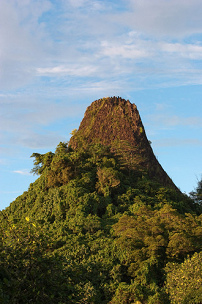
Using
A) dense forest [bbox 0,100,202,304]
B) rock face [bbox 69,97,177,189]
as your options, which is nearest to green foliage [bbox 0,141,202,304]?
dense forest [bbox 0,100,202,304]

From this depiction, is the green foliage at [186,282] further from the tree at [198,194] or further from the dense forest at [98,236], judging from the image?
the tree at [198,194]

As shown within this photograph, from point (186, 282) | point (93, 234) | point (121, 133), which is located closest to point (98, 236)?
point (93, 234)

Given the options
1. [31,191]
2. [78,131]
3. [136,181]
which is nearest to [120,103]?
[78,131]

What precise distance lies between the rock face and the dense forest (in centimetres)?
42

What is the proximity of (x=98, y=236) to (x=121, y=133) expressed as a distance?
18.7m

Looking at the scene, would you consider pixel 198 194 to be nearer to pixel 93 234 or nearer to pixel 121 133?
pixel 121 133

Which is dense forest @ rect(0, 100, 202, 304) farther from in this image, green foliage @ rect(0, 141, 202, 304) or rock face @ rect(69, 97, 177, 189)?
rock face @ rect(69, 97, 177, 189)

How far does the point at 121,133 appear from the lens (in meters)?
46.1

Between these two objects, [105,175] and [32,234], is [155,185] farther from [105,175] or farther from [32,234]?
[32,234]

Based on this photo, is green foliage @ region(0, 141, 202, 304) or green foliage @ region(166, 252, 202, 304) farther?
green foliage @ region(166, 252, 202, 304)

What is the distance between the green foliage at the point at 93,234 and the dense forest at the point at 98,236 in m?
0.05

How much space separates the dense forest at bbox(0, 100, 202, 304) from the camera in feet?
40.7

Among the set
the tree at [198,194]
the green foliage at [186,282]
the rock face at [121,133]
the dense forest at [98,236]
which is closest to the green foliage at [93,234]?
the dense forest at [98,236]

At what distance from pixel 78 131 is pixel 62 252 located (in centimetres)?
2308
